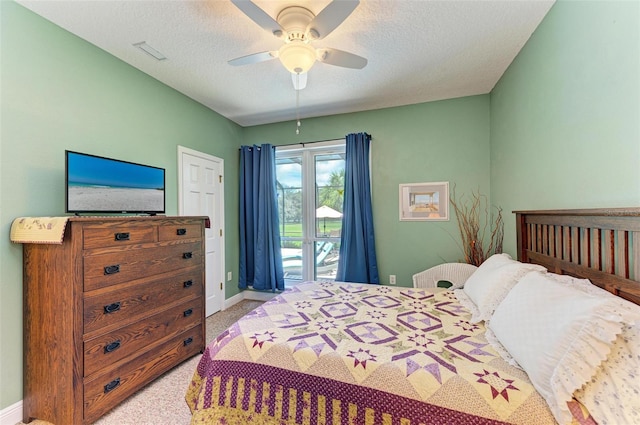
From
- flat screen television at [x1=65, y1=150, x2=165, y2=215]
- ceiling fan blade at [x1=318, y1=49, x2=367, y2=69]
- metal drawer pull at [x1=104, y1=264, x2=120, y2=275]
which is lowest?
metal drawer pull at [x1=104, y1=264, x2=120, y2=275]

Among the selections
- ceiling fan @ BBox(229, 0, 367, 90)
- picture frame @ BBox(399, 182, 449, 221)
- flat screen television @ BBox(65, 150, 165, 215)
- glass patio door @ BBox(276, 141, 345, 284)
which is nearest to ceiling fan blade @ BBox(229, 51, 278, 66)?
ceiling fan @ BBox(229, 0, 367, 90)

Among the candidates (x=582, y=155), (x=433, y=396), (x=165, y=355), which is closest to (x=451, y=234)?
(x=582, y=155)

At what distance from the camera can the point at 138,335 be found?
6.47 feet

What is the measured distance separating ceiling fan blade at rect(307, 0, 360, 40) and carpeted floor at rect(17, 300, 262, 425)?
8.65 feet

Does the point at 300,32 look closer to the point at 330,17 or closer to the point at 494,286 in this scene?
the point at 330,17

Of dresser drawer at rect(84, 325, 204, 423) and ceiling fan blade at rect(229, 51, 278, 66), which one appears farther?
ceiling fan blade at rect(229, 51, 278, 66)

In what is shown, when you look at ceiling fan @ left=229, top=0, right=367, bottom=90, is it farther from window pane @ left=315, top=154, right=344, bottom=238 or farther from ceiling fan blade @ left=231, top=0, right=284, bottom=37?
window pane @ left=315, top=154, right=344, bottom=238

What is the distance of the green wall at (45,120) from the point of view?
1.71m

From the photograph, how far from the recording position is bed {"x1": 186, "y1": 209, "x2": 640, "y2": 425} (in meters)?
0.95

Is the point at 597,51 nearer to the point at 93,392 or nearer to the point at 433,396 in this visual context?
the point at 433,396

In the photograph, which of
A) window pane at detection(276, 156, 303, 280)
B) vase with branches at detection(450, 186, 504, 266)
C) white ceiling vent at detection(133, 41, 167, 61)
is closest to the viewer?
white ceiling vent at detection(133, 41, 167, 61)

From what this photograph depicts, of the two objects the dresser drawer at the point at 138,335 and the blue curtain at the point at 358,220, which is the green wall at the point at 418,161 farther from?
the dresser drawer at the point at 138,335

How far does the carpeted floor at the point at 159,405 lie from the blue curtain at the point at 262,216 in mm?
1614

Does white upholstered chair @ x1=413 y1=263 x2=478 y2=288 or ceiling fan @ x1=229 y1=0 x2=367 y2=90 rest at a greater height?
ceiling fan @ x1=229 y1=0 x2=367 y2=90
